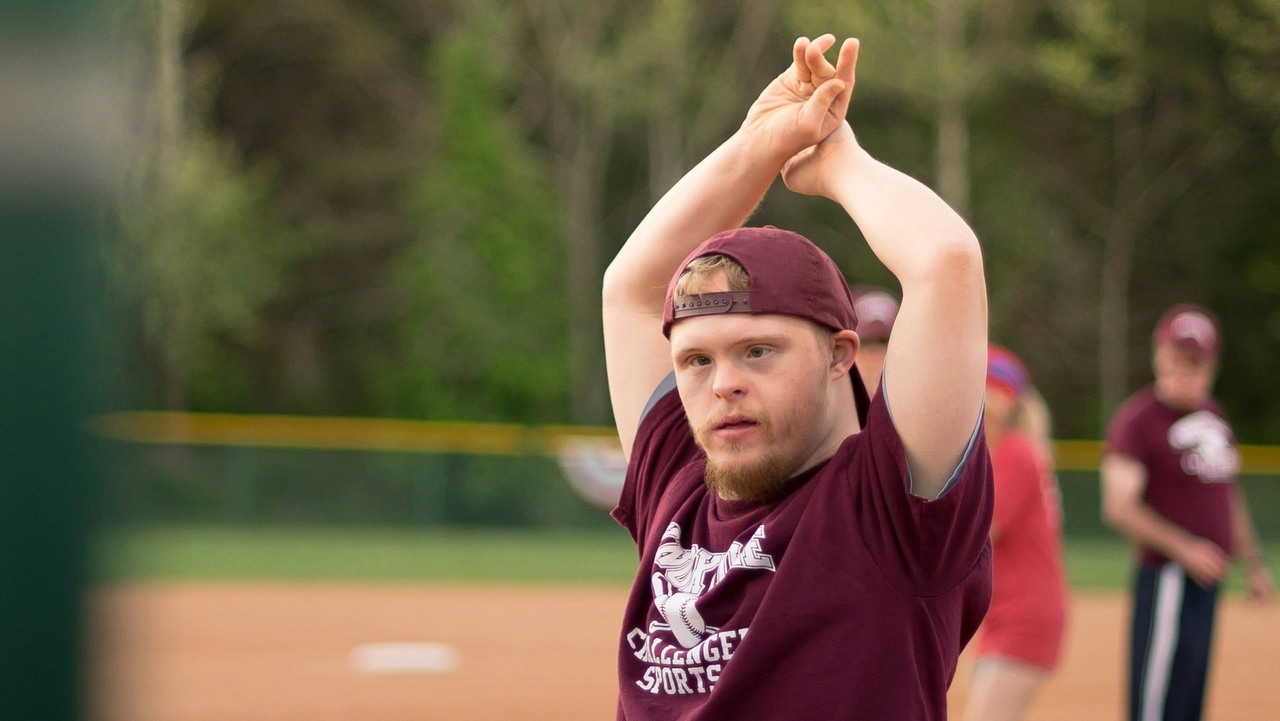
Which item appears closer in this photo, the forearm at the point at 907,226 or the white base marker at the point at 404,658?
the forearm at the point at 907,226

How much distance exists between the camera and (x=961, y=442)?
186cm

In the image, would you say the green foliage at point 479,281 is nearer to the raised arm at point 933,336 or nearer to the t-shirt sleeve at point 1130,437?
the t-shirt sleeve at point 1130,437

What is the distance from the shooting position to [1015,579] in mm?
4887

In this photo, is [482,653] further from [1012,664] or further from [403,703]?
[1012,664]

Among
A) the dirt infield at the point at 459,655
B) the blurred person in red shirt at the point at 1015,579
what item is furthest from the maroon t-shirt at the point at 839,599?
the dirt infield at the point at 459,655

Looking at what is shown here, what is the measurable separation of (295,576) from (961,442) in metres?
13.6

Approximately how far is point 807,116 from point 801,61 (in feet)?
0.32

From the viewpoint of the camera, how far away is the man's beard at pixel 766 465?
200 centimetres

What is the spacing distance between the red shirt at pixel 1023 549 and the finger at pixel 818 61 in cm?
287

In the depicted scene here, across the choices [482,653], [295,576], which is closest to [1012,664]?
[482,653]

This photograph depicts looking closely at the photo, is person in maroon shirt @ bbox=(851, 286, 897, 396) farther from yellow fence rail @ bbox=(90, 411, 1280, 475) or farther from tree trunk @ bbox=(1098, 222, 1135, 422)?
tree trunk @ bbox=(1098, 222, 1135, 422)

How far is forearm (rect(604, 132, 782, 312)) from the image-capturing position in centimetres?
238

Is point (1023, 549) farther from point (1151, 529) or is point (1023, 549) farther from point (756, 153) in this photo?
point (756, 153)

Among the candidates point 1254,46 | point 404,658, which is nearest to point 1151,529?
point 404,658
